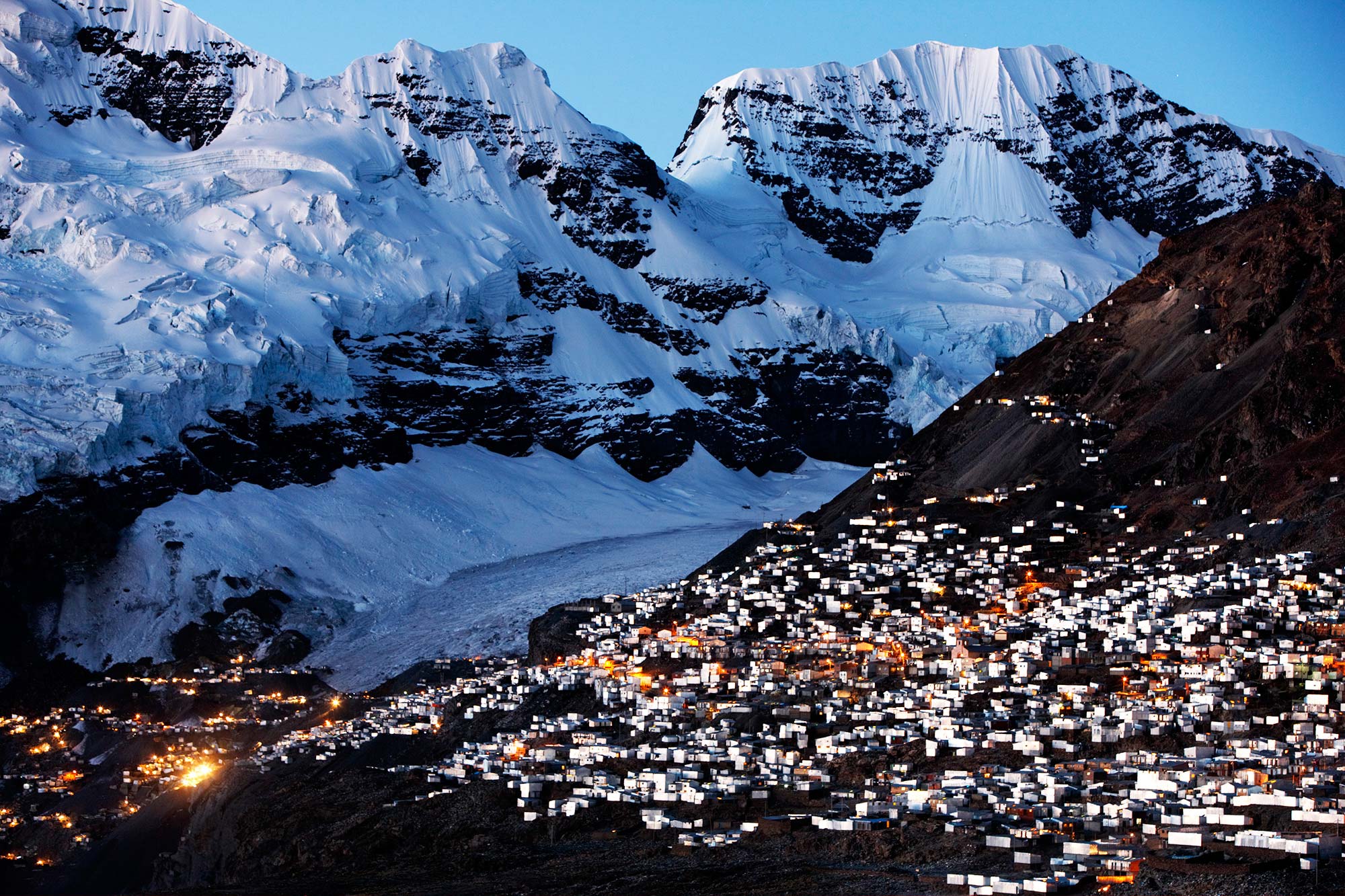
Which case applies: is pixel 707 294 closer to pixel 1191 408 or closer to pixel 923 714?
pixel 1191 408

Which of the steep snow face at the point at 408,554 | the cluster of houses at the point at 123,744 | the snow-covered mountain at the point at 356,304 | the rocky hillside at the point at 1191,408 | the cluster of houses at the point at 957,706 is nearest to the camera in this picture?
the cluster of houses at the point at 957,706

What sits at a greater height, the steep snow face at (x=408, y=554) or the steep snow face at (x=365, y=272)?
the steep snow face at (x=365, y=272)

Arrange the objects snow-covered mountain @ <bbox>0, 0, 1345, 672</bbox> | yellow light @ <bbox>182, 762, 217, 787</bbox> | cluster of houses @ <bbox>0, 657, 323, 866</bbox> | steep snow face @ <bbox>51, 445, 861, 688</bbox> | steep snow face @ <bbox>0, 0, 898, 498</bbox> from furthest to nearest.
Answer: steep snow face @ <bbox>0, 0, 898, 498</bbox>, snow-covered mountain @ <bbox>0, 0, 1345, 672</bbox>, steep snow face @ <bbox>51, 445, 861, 688</bbox>, yellow light @ <bbox>182, 762, 217, 787</bbox>, cluster of houses @ <bbox>0, 657, 323, 866</bbox>

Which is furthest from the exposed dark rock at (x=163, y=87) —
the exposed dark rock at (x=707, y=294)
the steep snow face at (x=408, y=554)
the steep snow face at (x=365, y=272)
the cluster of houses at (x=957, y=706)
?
the cluster of houses at (x=957, y=706)

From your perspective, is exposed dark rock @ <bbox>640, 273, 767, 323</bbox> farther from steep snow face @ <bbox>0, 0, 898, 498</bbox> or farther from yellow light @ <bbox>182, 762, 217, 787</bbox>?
yellow light @ <bbox>182, 762, 217, 787</bbox>

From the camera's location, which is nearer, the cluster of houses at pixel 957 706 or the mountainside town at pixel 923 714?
the mountainside town at pixel 923 714

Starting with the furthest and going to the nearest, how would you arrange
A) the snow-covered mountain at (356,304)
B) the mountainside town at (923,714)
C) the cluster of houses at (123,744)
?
1. the snow-covered mountain at (356,304)
2. the cluster of houses at (123,744)
3. the mountainside town at (923,714)

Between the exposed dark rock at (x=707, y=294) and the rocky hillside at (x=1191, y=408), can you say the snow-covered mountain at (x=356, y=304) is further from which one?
the rocky hillside at (x=1191, y=408)

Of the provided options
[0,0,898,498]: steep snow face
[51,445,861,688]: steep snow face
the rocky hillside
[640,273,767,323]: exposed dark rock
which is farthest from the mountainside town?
[640,273,767,323]: exposed dark rock
